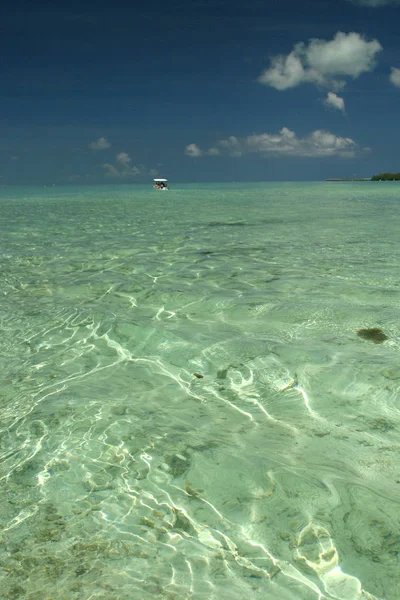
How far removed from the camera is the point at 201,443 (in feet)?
9.97

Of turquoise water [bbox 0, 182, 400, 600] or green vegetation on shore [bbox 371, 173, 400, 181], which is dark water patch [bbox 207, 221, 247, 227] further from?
green vegetation on shore [bbox 371, 173, 400, 181]

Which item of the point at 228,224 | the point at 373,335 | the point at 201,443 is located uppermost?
the point at 228,224

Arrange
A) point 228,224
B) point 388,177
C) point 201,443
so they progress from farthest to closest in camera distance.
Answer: point 388,177, point 228,224, point 201,443

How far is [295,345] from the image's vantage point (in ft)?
15.2

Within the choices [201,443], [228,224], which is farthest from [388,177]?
[201,443]

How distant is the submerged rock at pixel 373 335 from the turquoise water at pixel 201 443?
0.07 m

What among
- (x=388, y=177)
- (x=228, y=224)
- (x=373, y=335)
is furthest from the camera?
(x=388, y=177)

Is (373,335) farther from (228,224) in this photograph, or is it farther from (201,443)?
(228,224)

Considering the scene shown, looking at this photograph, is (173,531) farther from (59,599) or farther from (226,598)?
(59,599)

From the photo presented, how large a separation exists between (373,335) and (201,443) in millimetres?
2640

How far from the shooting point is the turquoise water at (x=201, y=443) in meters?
2.05

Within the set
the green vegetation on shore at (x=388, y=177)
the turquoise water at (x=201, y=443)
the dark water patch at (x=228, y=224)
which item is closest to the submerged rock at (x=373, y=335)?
the turquoise water at (x=201, y=443)

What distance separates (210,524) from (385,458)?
47.3 inches

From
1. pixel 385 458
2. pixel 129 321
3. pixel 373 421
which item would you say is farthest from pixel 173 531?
pixel 129 321
